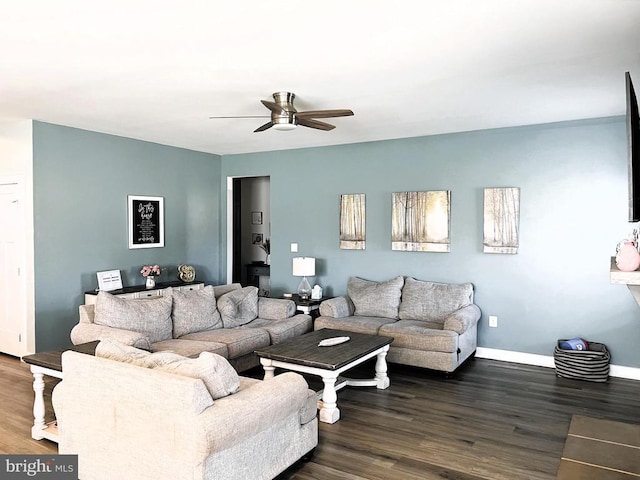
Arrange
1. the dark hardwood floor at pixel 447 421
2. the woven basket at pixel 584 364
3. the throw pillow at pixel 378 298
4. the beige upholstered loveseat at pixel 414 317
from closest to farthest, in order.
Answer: the dark hardwood floor at pixel 447 421
the woven basket at pixel 584 364
the beige upholstered loveseat at pixel 414 317
the throw pillow at pixel 378 298

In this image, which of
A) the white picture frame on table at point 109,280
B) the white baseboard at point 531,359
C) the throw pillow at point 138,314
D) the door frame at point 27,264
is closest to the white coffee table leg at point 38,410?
the throw pillow at point 138,314

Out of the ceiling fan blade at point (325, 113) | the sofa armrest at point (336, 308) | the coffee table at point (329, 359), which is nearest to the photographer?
the coffee table at point (329, 359)

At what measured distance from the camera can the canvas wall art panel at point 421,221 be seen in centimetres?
559

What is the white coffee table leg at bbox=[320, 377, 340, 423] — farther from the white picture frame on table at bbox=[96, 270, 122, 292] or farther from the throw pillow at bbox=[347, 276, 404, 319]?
the white picture frame on table at bbox=[96, 270, 122, 292]

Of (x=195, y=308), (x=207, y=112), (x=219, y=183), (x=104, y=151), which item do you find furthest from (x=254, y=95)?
(x=219, y=183)

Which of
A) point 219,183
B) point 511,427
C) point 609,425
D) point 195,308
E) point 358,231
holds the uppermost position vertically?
point 219,183

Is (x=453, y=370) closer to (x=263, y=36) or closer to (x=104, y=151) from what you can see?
(x=263, y=36)

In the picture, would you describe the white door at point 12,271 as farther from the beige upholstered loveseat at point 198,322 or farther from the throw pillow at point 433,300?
the throw pillow at point 433,300

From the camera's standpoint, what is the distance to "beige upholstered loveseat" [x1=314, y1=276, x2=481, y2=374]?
185 inches

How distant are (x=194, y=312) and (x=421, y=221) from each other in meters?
2.68

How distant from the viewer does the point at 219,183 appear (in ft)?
24.1

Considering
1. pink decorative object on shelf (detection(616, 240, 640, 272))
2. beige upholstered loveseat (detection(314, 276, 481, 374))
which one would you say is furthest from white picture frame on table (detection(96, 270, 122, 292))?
pink decorative object on shelf (detection(616, 240, 640, 272))

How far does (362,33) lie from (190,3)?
0.92 m

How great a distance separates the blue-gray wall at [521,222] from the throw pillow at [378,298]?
34cm
